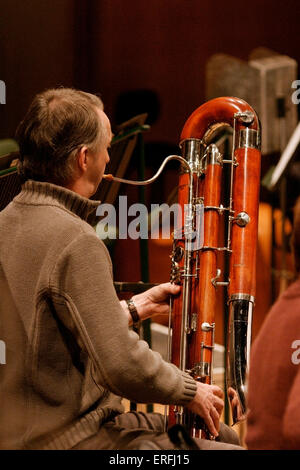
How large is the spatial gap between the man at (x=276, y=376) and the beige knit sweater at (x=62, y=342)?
0.24m

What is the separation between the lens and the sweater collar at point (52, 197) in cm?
121

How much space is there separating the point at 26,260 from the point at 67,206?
16 centimetres

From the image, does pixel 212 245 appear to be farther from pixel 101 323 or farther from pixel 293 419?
pixel 293 419

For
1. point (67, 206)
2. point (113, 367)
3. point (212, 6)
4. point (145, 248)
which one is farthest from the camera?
point (212, 6)

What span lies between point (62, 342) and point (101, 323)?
4.8 inches

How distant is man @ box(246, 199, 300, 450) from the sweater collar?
0.49 meters

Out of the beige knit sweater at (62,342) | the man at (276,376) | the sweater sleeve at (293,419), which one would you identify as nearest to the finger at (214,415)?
the beige knit sweater at (62,342)

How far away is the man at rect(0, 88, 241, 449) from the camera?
1.08 meters

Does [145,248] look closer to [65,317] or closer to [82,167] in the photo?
[82,167]

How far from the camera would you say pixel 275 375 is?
89 centimetres

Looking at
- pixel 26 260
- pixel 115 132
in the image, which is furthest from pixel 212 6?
pixel 26 260

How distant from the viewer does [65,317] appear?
111cm
